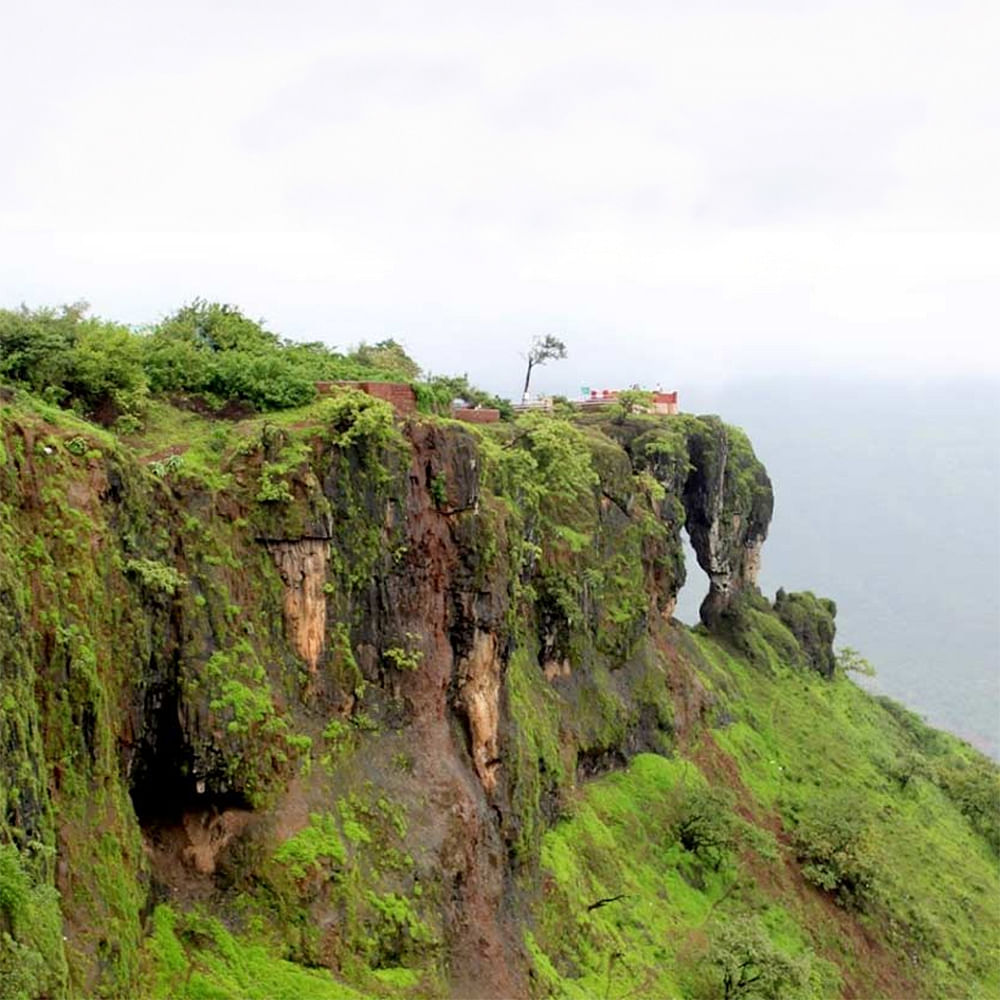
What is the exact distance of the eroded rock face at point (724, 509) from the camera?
156 ft

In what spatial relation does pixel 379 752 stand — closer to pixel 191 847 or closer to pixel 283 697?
pixel 283 697

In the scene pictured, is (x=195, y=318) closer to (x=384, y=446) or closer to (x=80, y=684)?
(x=384, y=446)

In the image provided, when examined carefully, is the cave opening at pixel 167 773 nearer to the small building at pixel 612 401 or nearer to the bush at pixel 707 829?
the bush at pixel 707 829

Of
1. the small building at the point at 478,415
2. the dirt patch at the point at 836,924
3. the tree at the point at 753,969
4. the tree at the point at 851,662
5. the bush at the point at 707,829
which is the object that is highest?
the small building at the point at 478,415

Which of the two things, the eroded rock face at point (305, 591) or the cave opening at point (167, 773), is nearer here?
the cave opening at point (167, 773)

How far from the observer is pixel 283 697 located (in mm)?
20500

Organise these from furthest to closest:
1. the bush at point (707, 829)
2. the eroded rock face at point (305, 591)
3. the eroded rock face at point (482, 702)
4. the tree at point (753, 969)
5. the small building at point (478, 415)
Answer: the small building at point (478, 415)
the bush at point (707, 829)
the tree at point (753, 969)
the eroded rock face at point (482, 702)
the eroded rock face at point (305, 591)

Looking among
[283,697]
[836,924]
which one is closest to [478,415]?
[283,697]

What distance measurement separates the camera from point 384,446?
22547 millimetres

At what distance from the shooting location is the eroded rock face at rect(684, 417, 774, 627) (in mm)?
47531

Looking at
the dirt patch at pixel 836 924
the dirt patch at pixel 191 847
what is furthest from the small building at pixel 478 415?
the dirt patch at pixel 191 847

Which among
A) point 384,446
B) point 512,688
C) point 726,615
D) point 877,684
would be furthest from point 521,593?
point 877,684

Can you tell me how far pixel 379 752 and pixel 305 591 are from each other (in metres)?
4.01

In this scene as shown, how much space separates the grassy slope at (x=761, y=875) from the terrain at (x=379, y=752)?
0.14 metres
